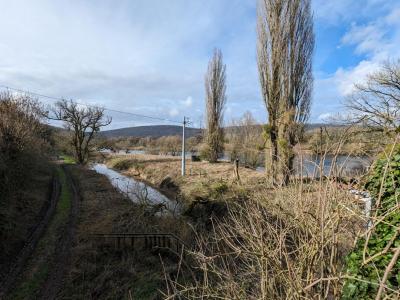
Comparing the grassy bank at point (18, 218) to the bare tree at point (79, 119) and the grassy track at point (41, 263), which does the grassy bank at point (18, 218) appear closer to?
the grassy track at point (41, 263)

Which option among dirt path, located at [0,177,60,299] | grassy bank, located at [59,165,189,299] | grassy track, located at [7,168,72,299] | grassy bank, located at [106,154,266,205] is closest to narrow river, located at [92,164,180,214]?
grassy bank, located at [106,154,266,205]

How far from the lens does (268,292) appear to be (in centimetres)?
312

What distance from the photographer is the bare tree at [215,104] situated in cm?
2900

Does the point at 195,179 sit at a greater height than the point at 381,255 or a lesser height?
lesser

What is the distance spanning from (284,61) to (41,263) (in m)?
14.3

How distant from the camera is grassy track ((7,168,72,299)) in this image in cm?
689

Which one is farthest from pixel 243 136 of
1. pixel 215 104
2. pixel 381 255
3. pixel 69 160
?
pixel 381 255

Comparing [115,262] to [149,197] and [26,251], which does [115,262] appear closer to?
[26,251]

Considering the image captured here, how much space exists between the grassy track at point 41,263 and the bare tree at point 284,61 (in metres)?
10.5

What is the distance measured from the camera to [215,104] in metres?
29.5

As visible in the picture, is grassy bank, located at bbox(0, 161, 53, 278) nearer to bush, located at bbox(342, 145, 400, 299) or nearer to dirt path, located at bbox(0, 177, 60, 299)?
dirt path, located at bbox(0, 177, 60, 299)

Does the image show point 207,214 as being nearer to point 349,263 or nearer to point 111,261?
point 111,261

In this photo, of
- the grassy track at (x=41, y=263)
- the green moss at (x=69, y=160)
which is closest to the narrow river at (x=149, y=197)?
the grassy track at (x=41, y=263)

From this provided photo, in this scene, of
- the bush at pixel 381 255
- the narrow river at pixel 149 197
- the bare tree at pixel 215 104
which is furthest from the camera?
the bare tree at pixel 215 104
